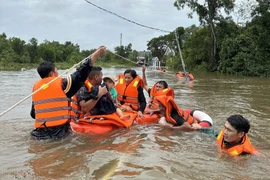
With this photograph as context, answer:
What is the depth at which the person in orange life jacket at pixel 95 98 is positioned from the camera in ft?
16.0

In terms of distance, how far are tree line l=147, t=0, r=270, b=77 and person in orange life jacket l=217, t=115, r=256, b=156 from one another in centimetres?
2372

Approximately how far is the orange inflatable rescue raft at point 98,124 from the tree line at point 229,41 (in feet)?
76.2

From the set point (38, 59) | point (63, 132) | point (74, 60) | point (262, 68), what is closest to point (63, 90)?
point (63, 132)

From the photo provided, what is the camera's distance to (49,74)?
4457 millimetres

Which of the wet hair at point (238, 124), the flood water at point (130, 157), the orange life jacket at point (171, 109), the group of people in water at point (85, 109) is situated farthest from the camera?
the orange life jacket at point (171, 109)

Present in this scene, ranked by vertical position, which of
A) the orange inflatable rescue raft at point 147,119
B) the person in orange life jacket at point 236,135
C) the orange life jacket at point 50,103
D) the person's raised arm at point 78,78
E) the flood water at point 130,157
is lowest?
the flood water at point 130,157

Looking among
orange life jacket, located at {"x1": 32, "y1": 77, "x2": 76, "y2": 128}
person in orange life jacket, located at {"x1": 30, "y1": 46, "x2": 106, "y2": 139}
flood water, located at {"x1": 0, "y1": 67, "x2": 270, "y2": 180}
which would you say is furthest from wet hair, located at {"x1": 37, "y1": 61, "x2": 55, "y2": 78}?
flood water, located at {"x1": 0, "y1": 67, "x2": 270, "y2": 180}

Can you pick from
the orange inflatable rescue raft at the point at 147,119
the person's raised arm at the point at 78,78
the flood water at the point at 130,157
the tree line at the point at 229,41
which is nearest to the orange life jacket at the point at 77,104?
the flood water at the point at 130,157

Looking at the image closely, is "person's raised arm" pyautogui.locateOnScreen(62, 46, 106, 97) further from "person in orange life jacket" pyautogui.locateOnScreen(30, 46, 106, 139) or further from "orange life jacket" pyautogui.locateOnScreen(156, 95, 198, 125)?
"orange life jacket" pyautogui.locateOnScreen(156, 95, 198, 125)

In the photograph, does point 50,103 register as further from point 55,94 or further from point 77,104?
point 77,104

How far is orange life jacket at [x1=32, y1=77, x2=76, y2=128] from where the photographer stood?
429cm

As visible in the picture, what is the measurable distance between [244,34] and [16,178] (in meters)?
32.0

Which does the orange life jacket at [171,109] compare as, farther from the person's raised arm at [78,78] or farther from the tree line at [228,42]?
the tree line at [228,42]

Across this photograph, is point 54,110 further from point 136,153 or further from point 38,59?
point 38,59
